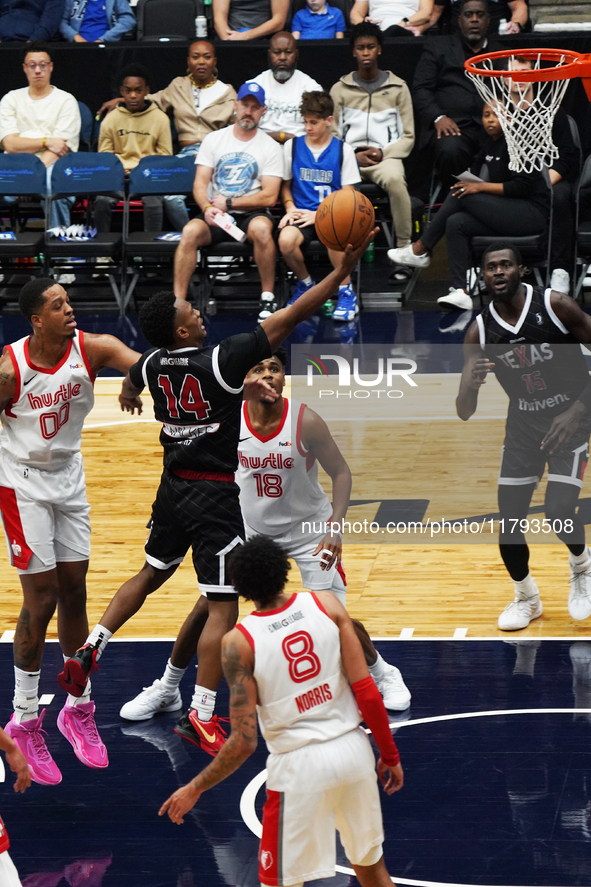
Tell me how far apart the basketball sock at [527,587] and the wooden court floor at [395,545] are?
7.2 inches

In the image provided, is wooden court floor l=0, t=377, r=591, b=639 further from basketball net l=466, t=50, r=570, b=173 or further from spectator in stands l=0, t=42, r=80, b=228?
spectator in stands l=0, t=42, r=80, b=228

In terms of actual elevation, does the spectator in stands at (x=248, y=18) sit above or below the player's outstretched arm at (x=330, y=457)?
above

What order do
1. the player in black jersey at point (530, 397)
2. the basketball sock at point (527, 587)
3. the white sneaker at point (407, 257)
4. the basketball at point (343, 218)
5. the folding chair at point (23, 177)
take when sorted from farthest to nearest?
the folding chair at point (23, 177), the white sneaker at point (407, 257), the basketball sock at point (527, 587), the player in black jersey at point (530, 397), the basketball at point (343, 218)

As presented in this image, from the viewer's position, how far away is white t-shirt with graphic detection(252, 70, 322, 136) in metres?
11.4

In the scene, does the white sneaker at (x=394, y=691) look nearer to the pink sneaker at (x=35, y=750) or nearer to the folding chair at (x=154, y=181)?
the pink sneaker at (x=35, y=750)

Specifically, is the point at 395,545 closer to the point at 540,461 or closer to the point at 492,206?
the point at 540,461

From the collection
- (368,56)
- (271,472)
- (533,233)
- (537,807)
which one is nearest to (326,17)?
(368,56)

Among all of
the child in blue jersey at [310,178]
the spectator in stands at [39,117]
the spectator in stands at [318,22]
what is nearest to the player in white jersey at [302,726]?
the child in blue jersey at [310,178]

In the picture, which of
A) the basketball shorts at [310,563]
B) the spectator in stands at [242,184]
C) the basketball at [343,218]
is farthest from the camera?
the spectator in stands at [242,184]

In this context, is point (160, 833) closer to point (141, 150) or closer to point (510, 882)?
point (510, 882)

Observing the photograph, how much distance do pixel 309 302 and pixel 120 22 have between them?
9133mm

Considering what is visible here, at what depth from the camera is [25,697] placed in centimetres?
480

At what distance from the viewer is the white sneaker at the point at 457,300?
423 inches

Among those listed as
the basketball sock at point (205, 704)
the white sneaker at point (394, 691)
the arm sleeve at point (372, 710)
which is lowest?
the white sneaker at point (394, 691)
